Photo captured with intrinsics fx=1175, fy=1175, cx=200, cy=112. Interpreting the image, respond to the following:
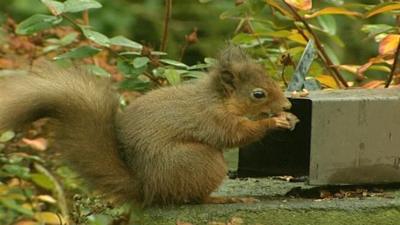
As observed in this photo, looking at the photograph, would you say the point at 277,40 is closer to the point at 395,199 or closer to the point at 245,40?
the point at 245,40

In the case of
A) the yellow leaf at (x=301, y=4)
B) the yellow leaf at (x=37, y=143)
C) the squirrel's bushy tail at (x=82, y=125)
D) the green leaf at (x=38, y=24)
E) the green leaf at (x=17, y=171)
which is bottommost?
the green leaf at (x=17, y=171)

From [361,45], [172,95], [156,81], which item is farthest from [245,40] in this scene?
[361,45]

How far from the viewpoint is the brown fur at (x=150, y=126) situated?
11.4 feet

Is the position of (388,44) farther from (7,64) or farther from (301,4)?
(7,64)

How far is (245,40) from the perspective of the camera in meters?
4.53

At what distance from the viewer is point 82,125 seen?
140 inches

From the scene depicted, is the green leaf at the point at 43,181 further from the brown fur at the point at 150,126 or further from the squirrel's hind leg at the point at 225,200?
the squirrel's hind leg at the point at 225,200

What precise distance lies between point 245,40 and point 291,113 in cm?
90

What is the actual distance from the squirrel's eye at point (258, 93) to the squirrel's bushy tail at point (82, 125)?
44cm

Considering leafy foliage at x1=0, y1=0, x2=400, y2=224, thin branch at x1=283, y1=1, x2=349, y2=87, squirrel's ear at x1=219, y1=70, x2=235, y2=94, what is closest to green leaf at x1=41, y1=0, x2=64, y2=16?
leafy foliage at x1=0, y1=0, x2=400, y2=224

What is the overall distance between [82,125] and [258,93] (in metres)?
0.55

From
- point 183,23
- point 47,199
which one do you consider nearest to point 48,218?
point 47,199

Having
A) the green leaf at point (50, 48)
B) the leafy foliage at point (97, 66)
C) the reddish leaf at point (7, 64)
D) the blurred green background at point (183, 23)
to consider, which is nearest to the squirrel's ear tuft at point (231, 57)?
the leafy foliage at point (97, 66)

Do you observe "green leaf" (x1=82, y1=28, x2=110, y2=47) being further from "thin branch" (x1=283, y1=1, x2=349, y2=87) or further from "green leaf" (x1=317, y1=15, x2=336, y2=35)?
"green leaf" (x1=317, y1=15, x2=336, y2=35)
